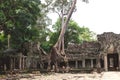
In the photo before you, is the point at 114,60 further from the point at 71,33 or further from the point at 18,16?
the point at 18,16

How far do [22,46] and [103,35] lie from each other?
14.2 m

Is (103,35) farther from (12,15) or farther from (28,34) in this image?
A: (12,15)

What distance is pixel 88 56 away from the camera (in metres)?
45.2

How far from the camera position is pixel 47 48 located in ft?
189

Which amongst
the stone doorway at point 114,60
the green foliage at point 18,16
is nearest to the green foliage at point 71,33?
the stone doorway at point 114,60

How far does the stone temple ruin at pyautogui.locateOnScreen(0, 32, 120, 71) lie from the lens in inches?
1663

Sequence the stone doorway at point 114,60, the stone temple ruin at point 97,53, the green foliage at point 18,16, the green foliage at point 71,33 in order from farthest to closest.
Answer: the green foliage at point 71,33
the stone doorway at point 114,60
the stone temple ruin at point 97,53
the green foliage at point 18,16

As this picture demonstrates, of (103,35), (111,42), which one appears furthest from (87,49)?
(111,42)

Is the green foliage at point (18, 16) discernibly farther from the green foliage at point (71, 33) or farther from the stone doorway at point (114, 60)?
the green foliage at point (71, 33)

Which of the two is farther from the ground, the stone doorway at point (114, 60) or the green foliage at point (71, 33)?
the green foliage at point (71, 33)

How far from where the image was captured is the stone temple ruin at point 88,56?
42250 millimetres

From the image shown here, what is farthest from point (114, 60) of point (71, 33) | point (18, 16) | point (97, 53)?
point (18, 16)

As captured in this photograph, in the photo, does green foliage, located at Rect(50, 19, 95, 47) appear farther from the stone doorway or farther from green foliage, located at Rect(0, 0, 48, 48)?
green foliage, located at Rect(0, 0, 48, 48)

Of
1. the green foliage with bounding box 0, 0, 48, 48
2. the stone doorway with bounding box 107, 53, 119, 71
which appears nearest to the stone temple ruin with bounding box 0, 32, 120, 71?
the stone doorway with bounding box 107, 53, 119, 71
